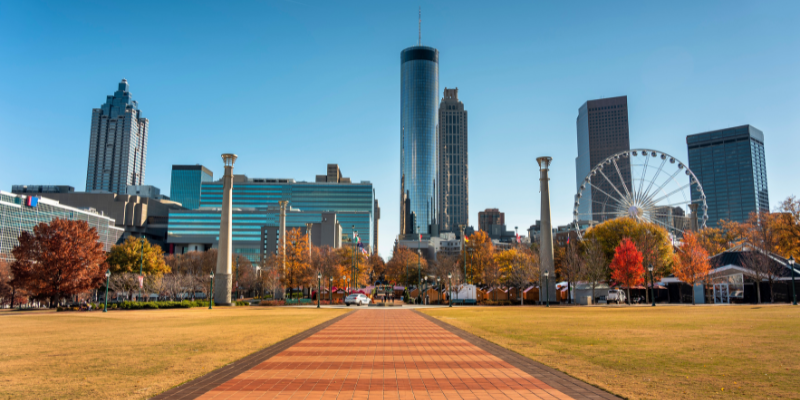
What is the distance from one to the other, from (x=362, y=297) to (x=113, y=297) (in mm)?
48888

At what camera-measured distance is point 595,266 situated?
5803cm

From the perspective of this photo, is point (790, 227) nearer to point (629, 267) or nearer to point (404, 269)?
point (629, 267)

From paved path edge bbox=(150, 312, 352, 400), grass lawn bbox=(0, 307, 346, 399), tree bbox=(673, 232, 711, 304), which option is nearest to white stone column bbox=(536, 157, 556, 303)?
tree bbox=(673, 232, 711, 304)

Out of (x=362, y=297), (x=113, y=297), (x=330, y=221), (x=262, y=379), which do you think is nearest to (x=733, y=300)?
(x=362, y=297)

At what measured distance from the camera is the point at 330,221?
16162cm

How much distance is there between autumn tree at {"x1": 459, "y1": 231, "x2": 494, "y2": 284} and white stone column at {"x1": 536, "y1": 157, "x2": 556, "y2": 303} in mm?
16952

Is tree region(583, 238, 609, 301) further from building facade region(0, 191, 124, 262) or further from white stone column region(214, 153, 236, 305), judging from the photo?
building facade region(0, 191, 124, 262)

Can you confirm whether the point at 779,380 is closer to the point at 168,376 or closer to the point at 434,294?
the point at 168,376

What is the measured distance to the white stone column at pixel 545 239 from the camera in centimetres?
5909

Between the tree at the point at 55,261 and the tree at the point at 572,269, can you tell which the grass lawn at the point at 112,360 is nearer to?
the tree at the point at 55,261

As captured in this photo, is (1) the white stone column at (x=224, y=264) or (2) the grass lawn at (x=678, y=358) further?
(1) the white stone column at (x=224, y=264)

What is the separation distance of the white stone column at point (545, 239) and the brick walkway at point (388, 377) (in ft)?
154

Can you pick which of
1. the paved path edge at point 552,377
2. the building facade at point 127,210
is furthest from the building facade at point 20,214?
the paved path edge at point 552,377

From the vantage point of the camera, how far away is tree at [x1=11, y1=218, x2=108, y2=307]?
48594 mm
